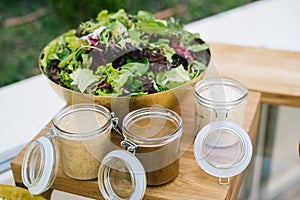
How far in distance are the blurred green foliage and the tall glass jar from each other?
2.02 feet

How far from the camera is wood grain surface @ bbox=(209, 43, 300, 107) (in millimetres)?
917

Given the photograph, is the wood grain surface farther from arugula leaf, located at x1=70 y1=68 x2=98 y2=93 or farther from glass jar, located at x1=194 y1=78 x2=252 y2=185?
arugula leaf, located at x1=70 y1=68 x2=98 y2=93

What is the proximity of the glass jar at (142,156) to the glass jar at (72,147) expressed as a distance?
3 cm

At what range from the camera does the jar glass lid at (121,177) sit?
62 cm

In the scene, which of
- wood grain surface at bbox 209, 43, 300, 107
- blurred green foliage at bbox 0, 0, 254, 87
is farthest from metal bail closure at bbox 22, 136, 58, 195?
blurred green foliage at bbox 0, 0, 254, 87

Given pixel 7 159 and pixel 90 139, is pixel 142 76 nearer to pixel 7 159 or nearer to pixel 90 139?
pixel 90 139

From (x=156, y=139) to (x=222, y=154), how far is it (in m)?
0.14

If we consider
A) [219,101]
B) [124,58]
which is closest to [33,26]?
[124,58]

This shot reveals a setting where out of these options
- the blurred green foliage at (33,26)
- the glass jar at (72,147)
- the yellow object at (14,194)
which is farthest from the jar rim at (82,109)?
the blurred green foliage at (33,26)

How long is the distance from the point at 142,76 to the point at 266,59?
0.44m

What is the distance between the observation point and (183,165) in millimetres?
721

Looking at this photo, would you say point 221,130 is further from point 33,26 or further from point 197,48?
point 33,26

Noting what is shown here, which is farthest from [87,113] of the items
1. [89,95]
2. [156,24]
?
[156,24]

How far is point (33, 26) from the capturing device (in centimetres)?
136
